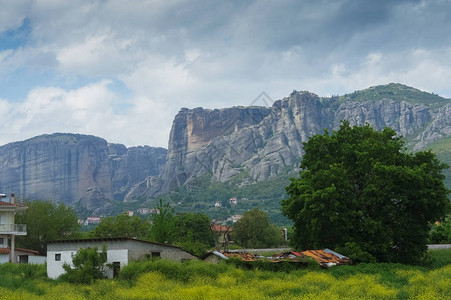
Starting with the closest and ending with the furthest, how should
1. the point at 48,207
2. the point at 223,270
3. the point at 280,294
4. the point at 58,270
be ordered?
the point at 280,294, the point at 223,270, the point at 58,270, the point at 48,207

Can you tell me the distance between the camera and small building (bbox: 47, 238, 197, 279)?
121 ft

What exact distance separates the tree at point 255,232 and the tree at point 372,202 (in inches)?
1546

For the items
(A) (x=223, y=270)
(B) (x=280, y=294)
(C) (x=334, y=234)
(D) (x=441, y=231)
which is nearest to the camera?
(B) (x=280, y=294)

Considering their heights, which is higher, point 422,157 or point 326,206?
point 422,157

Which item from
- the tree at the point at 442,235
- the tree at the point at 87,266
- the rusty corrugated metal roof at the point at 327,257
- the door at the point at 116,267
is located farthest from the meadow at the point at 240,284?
the tree at the point at 442,235

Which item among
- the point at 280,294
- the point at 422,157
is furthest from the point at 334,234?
the point at 280,294

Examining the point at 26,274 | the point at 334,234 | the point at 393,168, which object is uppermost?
the point at 393,168

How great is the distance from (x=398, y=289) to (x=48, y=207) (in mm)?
52187

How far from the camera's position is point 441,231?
6338cm

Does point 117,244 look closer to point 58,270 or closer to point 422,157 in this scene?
point 58,270

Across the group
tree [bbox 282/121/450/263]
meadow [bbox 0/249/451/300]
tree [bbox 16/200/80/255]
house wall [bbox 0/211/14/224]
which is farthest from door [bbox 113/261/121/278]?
tree [bbox 16/200/80/255]

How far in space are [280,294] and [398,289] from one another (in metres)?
7.05

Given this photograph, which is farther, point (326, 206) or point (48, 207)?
point (48, 207)

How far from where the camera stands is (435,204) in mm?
41281
